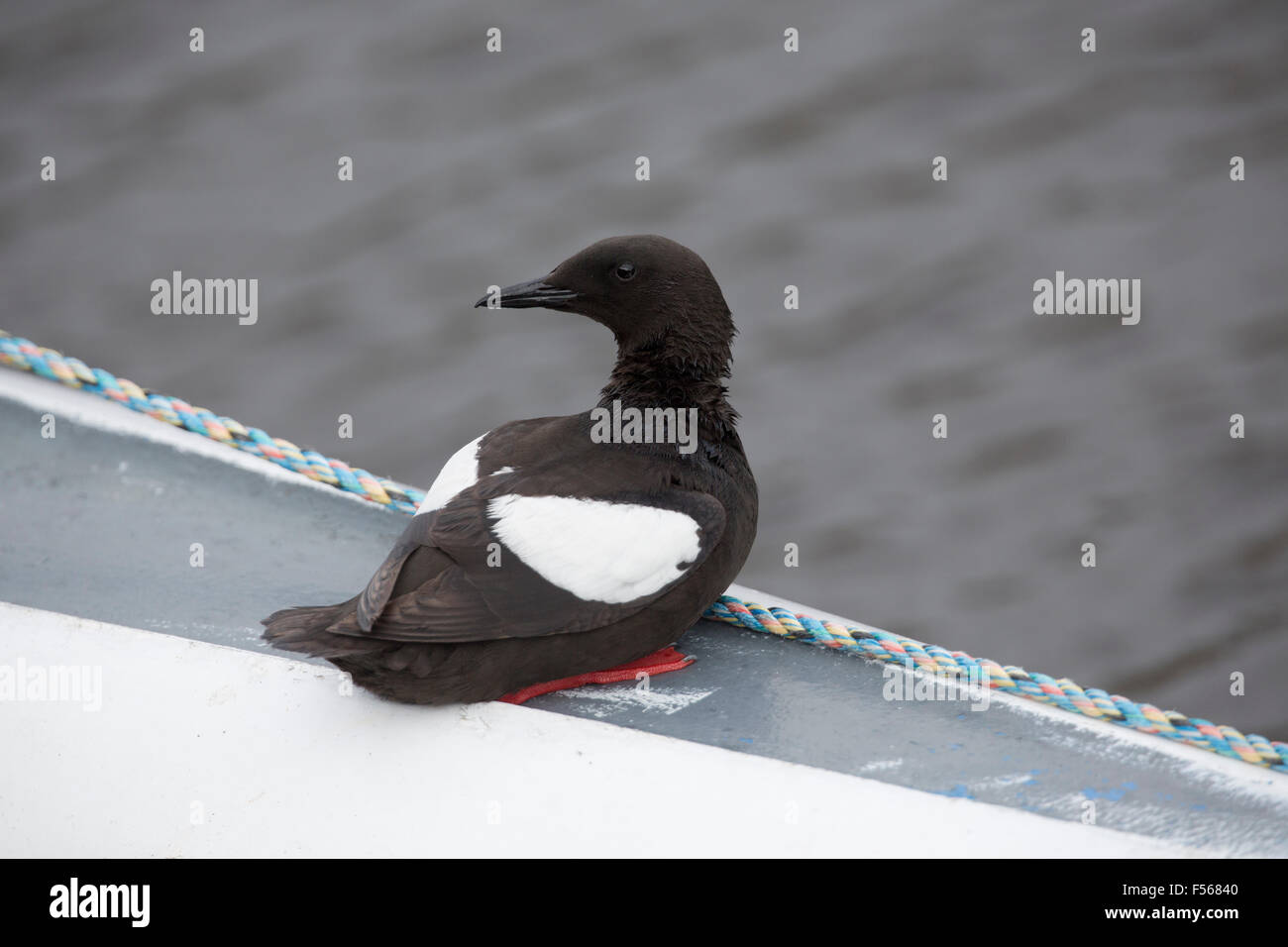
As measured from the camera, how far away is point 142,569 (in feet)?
9.71

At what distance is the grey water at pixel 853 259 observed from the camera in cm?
514

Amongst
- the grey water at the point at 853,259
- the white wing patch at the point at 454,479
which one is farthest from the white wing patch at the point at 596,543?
the grey water at the point at 853,259

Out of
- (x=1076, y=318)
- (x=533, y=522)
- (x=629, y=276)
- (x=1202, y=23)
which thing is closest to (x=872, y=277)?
(x=1076, y=318)

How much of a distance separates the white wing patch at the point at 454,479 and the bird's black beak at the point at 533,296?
1.15 feet

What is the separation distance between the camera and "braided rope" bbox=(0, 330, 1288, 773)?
264 centimetres

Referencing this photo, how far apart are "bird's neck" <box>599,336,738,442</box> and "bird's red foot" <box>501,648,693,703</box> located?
47cm

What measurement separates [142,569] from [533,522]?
1014 mm

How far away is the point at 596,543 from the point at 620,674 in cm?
31
